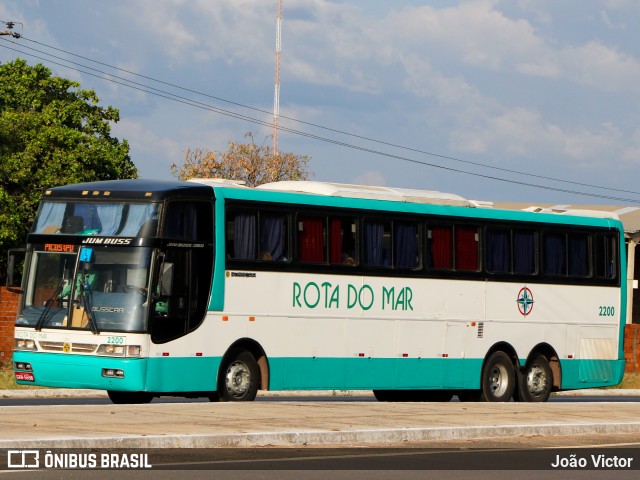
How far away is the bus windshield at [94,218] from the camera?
69.1ft

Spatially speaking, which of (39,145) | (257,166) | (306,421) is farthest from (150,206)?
(257,166)

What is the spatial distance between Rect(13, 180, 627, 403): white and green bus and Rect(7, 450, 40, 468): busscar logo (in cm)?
714

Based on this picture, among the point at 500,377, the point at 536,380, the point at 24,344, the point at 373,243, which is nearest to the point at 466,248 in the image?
the point at 373,243

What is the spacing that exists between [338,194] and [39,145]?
33185mm

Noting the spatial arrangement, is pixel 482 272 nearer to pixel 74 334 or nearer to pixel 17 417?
pixel 74 334

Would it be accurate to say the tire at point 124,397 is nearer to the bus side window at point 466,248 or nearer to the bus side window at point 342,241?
the bus side window at point 342,241

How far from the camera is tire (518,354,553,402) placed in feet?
87.1

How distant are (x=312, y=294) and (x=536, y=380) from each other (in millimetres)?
5830

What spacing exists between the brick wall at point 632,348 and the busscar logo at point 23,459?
29.6m

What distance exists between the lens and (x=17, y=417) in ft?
54.2

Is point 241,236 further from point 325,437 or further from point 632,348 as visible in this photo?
point 632,348

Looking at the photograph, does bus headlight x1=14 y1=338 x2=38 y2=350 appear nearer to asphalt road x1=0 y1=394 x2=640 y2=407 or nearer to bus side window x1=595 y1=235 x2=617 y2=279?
asphalt road x1=0 y1=394 x2=640 y2=407

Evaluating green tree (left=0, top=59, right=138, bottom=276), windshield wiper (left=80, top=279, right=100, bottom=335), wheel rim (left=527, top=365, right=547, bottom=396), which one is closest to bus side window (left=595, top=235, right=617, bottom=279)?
wheel rim (left=527, top=365, right=547, bottom=396)

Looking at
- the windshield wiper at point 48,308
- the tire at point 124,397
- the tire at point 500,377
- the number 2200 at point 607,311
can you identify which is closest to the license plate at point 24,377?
the windshield wiper at point 48,308
